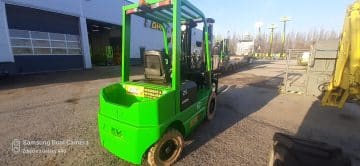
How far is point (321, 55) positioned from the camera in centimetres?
676

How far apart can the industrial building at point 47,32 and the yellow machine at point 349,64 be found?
8.81 meters

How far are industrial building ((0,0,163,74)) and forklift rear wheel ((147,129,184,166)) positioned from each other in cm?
888

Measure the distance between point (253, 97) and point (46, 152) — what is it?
7410 mm

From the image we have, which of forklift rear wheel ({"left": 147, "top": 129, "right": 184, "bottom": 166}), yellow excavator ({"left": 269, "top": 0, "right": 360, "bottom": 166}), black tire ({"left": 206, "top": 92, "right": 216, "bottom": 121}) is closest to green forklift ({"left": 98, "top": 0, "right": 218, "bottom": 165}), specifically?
forklift rear wheel ({"left": 147, "top": 129, "right": 184, "bottom": 166})

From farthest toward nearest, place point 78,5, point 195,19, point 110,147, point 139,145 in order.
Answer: point 78,5 → point 195,19 → point 110,147 → point 139,145

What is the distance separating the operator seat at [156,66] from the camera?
3.70 meters

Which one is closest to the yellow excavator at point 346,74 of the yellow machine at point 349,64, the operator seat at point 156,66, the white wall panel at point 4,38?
the yellow machine at point 349,64

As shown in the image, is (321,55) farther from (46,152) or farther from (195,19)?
(46,152)

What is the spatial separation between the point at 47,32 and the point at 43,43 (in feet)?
2.98

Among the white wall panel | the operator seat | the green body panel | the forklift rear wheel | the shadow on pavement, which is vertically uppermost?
the white wall panel

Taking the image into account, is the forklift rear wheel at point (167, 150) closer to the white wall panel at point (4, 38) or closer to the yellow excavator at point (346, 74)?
the yellow excavator at point (346, 74)

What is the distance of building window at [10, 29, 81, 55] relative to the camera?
482 inches

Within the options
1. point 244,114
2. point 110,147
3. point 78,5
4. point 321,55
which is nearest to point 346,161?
point 110,147

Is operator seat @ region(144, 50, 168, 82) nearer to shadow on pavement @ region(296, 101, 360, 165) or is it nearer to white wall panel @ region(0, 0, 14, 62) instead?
shadow on pavement @ region(296, 101, 360, 165)
